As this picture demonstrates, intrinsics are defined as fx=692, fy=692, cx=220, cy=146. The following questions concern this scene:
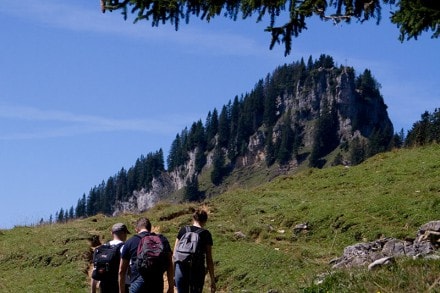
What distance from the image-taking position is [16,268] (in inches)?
731

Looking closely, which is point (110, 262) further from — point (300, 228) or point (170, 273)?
point (300, 228)

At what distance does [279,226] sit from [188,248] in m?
10.2

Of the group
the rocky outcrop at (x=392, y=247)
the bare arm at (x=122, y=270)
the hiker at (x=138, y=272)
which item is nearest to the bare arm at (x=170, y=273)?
the hiker at (x=138, y=272)

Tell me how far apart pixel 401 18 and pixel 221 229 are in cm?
1018

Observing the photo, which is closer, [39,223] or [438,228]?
[438,228]

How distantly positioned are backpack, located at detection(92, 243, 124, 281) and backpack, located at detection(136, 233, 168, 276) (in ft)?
2.88

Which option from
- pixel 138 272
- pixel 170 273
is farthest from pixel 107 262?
pixel 170 273

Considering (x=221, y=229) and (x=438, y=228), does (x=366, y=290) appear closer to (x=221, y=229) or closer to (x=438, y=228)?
(x=438, y=228)

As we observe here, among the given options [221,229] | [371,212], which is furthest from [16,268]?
[371,212]

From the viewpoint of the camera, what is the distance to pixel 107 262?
9.95 m

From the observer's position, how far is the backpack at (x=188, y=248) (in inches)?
381

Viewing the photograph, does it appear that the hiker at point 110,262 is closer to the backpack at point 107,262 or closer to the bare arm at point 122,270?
the backpack at point 107,262

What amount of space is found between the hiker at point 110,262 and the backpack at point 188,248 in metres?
0.85

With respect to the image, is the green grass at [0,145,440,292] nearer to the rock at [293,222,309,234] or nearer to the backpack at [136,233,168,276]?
the rock at [293,222,309,234]
